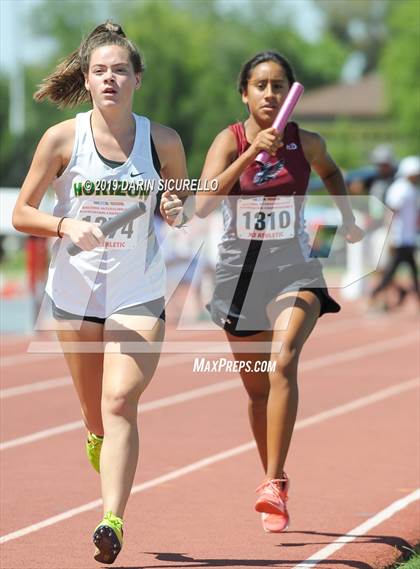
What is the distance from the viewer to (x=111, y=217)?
596 cm

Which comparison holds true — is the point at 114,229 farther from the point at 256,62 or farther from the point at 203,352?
the point at 203,352

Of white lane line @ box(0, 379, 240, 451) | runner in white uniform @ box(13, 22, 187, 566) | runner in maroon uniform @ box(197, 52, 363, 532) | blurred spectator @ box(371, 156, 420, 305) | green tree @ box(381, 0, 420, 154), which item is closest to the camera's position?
runner in white uniform @ box(13, 22, 187, 566)

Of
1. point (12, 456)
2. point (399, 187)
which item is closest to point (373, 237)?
point (399, 187)

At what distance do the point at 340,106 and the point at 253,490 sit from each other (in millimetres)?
102578

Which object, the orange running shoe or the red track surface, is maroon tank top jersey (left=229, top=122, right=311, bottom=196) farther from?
the red track surface

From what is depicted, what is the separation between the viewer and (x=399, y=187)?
797 inches

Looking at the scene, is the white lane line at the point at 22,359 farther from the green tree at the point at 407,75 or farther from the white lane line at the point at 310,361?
the green tree at the point at 407,75

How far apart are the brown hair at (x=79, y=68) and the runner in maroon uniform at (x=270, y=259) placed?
772 millimetres

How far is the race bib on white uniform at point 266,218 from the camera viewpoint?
6824 millimetres

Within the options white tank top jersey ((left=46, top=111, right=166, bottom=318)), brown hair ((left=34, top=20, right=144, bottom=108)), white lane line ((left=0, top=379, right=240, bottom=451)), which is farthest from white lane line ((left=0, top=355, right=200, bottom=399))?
white tank top jersey ((left=46, top=111, right=166, bottom=318))

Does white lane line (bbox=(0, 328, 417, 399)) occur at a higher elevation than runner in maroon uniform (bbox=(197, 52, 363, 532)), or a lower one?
higher

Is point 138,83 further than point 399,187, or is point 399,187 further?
point 399,187

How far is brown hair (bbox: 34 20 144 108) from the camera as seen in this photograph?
5.98 m

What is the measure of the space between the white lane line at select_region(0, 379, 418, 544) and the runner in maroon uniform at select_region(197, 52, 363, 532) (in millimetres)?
1141
